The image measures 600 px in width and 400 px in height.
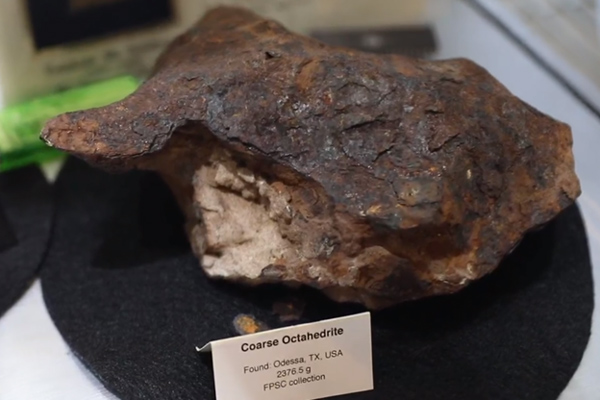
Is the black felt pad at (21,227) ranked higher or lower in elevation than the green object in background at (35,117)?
lower

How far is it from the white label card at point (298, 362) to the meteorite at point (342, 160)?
65mm

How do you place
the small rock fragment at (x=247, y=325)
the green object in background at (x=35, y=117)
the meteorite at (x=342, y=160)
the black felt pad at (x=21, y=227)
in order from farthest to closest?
the green object in background at (x=35, y=117)
the black felt pad at (x=21, y=227)
the small rock fragment at (x=247, y=325)
the meteorite at (x=342, y=160)

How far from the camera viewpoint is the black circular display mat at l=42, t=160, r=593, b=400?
3.34 feet

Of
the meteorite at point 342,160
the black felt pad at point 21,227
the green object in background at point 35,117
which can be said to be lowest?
the black felt pad at point 21,227

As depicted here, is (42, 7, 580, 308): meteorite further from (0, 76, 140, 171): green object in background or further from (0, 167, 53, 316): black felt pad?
(0, 76, 140, 171): green object in background

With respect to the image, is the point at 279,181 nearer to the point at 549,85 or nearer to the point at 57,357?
the point at 57,357

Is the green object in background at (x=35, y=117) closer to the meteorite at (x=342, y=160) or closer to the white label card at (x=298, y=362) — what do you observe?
the meteorite at (x=342, y=160)

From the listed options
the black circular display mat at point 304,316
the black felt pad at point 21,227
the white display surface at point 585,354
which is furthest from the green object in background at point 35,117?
the white display surface at point 585,354

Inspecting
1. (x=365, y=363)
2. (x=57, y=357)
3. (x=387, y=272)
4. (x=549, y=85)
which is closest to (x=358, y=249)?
(x=387, y=272)

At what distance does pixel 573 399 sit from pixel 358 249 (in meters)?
0.36

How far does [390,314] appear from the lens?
1.10m

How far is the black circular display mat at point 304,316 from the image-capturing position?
1.02m

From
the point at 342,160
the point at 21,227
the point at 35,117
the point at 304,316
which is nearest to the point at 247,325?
the point at 304,316

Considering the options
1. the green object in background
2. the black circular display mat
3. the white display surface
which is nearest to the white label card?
the black circular display mat
